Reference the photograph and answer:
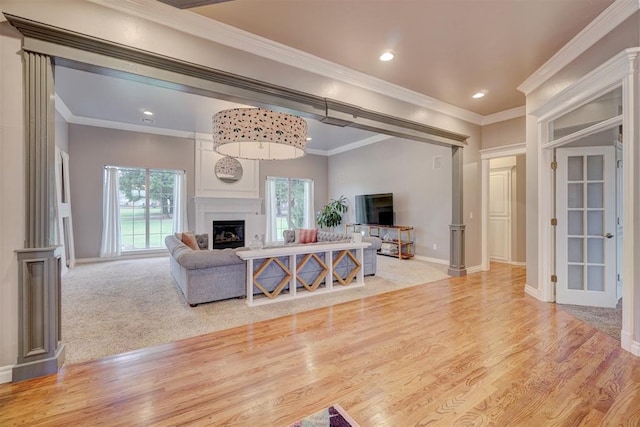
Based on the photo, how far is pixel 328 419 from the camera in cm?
164

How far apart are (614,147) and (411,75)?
251 cm

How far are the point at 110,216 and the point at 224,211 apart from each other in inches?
94.9

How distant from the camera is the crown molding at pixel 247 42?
7.95 ft

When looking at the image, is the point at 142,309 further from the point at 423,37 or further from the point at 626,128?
the point at 626,128

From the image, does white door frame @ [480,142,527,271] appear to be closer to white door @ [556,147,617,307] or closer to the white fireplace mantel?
white door @ [556,147,617,307]

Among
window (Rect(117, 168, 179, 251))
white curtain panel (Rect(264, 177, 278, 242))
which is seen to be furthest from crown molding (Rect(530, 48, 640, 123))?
window (Rect(117, 168, 179, 251))

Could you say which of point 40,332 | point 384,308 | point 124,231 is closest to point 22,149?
point 40,332

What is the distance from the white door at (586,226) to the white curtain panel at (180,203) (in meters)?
7.23

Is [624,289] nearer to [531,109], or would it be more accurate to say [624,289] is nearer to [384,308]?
[384,308]

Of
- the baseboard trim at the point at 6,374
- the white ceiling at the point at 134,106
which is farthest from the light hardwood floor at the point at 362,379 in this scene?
the white ceiling at the point at 134,106

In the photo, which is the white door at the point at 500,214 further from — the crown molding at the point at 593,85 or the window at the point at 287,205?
the window at the point at 287,205

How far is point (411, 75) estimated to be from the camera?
3842mm

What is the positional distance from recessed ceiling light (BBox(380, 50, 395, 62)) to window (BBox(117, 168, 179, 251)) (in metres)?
5.84

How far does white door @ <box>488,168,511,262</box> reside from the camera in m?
6.36
